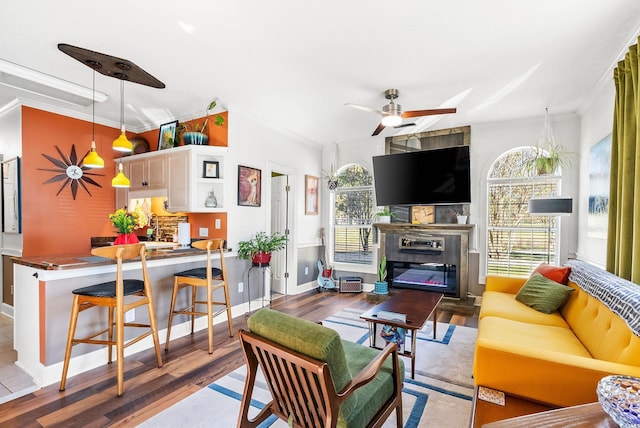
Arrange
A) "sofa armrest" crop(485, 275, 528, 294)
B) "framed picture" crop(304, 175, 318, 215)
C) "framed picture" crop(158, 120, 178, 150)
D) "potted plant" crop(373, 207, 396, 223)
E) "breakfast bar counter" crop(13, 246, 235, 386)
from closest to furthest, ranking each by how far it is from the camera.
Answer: "breakfast bar counter" crop(13, 246, 235, 386)
"sofa armrest" crop(485, 275, 528, 294)
"framed picture" crop(158, 120, 178, 150)
"potted plant" crop(373, 207, 396, 223)
"framed picture" crop(304, 175, 318, 215)

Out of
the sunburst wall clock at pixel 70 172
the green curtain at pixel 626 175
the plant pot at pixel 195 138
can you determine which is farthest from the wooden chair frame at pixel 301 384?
the sunburst wall clock at pixel 70 172

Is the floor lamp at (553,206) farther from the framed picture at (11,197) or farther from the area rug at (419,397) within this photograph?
the framed picture at (11,197)

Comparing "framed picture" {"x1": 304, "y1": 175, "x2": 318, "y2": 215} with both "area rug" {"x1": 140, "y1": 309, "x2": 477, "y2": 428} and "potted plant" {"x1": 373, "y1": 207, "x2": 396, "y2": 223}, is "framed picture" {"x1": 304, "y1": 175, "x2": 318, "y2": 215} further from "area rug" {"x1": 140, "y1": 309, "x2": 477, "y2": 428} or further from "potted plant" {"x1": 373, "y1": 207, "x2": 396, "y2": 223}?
"area rug" {"x1": 140, "y1": 309, "x2": 477, "y2": 428}

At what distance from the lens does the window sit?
5.86 metres

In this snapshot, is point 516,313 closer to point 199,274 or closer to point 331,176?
point 199,274

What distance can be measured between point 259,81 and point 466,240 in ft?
12.4

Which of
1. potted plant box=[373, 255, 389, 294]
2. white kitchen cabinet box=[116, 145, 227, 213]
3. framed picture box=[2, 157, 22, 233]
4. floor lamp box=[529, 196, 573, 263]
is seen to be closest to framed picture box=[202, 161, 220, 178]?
white kitchen cabinet box=[116, 145, 227, 213]

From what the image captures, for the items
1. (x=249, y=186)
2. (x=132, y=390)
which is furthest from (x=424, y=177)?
(x=132, y=390)

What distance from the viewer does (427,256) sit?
5141 millimetres

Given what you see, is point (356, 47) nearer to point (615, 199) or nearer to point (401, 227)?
point (615, 199)

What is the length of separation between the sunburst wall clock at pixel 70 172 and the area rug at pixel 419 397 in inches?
145

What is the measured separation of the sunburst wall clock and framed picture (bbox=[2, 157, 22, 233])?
29 cm

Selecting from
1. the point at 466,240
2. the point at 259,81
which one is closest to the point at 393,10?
the point at 259,81

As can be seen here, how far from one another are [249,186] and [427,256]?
306 centimetres
